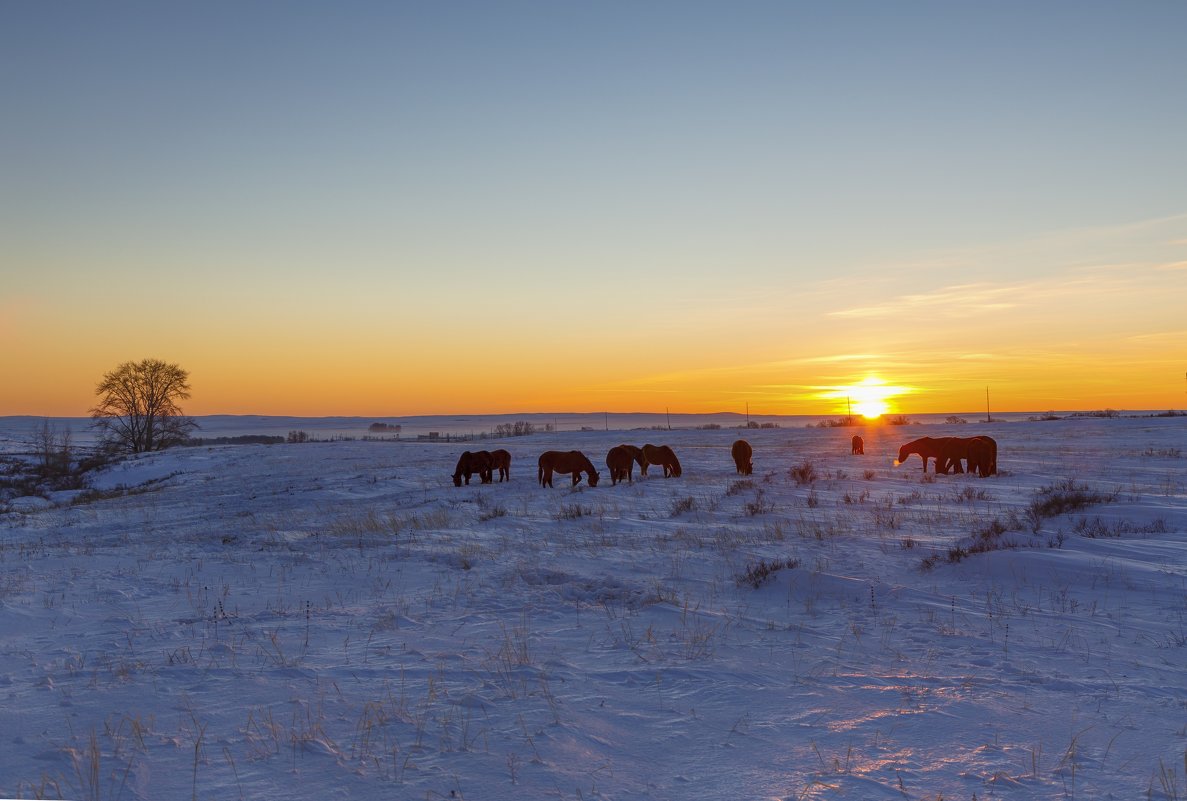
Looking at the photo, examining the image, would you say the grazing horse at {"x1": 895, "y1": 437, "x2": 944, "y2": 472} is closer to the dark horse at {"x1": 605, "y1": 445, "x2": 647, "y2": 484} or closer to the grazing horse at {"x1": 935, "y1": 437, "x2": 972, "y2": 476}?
the grazing horse at {"x1": 935, "y1": 437, "x2": 972, "y2": 476}

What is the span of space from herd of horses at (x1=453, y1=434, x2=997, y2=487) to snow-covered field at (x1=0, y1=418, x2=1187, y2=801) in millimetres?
8200

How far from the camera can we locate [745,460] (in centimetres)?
2767

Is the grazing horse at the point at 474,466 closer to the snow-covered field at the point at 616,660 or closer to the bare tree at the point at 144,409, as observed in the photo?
the snow-covered field at the point at 616,660

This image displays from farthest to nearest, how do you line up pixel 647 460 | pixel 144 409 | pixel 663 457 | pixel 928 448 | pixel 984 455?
pixel 144 409, pixel 647 460, pixel 663 457, pixel 928 448, pixel 984 455

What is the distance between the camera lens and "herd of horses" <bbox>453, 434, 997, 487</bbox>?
78.1 ft

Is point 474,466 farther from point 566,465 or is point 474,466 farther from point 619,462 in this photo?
point 619,462

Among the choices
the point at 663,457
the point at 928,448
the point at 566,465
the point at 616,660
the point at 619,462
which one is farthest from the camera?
the point at 663,457

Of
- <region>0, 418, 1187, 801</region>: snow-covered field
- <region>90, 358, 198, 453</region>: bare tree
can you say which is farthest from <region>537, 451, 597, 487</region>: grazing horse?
<region>90, 358, 198, 453</region>: bare tree

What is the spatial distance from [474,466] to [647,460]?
623cm

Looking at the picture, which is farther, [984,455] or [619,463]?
[619,463]

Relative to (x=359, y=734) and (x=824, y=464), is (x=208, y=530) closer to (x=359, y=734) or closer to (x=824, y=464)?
(x=359, y=734)

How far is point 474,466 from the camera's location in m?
27.6

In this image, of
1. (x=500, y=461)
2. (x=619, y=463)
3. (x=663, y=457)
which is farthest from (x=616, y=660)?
(x=500, y=461)

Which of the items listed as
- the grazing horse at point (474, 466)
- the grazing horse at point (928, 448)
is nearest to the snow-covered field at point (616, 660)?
the grazing horse at point (928, 448)
